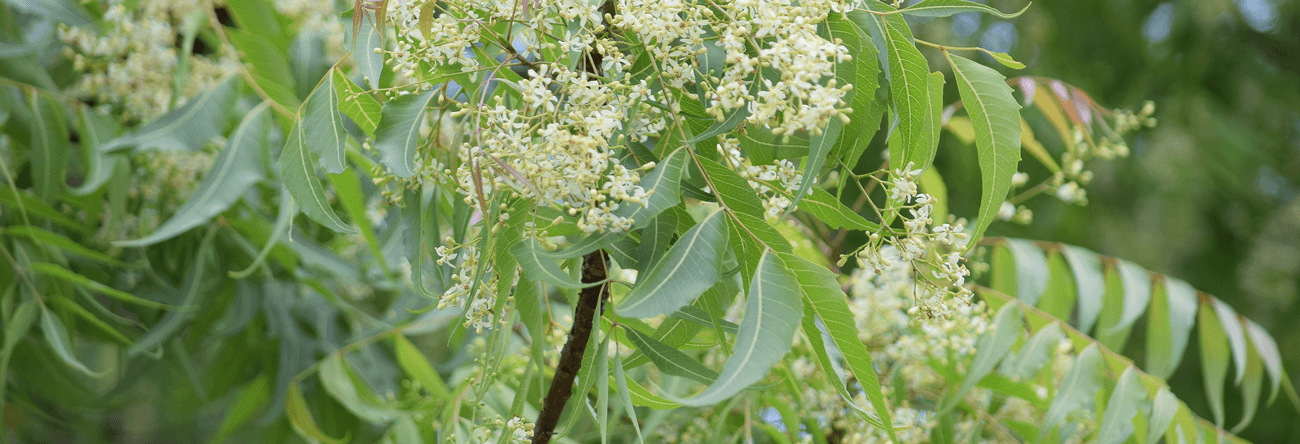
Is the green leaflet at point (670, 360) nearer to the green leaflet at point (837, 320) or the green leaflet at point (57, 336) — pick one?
the green leaflet at point (837, 320)

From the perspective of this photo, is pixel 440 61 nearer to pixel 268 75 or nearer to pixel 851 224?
pixel 851 224

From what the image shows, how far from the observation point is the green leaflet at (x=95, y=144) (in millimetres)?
1378

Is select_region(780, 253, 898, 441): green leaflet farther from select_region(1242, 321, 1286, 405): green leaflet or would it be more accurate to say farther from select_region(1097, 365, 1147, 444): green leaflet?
select_region(1242, 321, 1286, 405): green leaflet

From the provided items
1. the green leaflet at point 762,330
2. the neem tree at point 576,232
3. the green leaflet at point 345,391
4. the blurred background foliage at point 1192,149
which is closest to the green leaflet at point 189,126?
the neem tree at point 576,232

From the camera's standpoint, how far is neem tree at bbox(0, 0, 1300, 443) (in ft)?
1.74

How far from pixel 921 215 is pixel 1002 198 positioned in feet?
0.24

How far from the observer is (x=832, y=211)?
61cm

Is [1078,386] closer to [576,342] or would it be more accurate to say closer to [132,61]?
[576,342]

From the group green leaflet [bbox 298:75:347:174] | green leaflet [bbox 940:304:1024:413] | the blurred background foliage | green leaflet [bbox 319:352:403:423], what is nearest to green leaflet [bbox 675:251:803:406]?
green leaflet [bbox 298:75:347:174]

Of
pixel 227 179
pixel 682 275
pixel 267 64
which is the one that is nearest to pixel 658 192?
pixel 682 275

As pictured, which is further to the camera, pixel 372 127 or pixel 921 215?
pixel 372 127

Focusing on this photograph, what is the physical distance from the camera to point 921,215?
553 mm

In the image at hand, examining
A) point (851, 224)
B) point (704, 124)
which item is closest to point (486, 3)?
point (704, 124)

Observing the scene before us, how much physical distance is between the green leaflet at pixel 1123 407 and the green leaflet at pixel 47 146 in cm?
168
